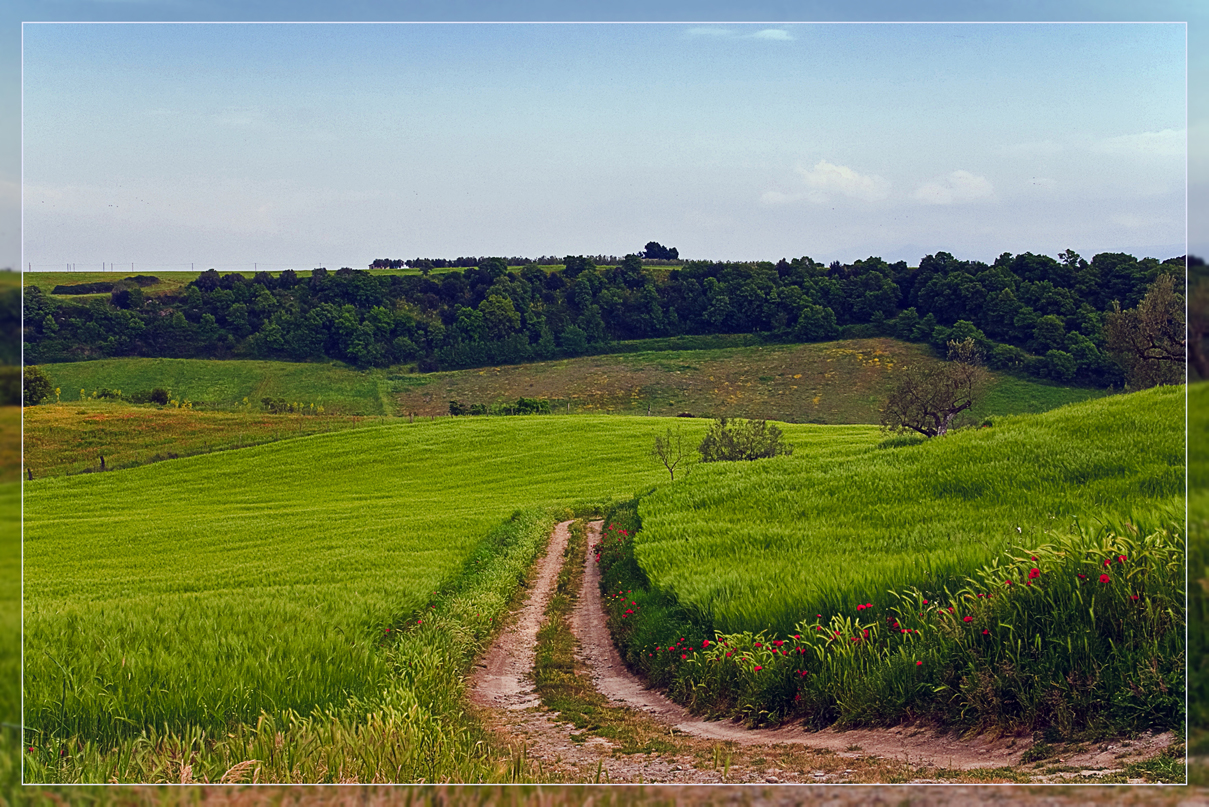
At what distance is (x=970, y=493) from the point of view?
1173 centimetres

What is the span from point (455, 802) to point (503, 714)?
591cm

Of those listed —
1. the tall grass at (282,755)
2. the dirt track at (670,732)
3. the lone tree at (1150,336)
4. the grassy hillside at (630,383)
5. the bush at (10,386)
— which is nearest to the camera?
the tall grass at (282,755)

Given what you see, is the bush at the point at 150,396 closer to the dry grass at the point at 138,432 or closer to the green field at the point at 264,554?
A: the dry grass at the point at 138,432

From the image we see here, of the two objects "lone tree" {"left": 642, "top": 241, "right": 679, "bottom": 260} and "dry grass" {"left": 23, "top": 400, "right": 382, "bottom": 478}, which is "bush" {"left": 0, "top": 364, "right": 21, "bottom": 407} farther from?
"dry grass" {"left": 23, "top": 400, "right": 382, "bottom": 478}

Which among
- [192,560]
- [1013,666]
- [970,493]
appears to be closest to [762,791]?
[1013,666]

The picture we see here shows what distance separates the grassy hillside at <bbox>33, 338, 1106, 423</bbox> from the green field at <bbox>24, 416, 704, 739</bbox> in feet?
10.5

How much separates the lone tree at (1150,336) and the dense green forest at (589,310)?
249mm

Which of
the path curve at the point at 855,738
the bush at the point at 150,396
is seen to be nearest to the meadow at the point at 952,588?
the path curve at the point at 855,738

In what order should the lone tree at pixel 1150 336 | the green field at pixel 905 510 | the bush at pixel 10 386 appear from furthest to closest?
the lone tree at pixel 1150 336, the green field at pixel 905 510, the bush at pixel 10 386

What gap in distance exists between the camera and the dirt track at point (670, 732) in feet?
10.8

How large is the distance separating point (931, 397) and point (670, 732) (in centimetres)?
2008

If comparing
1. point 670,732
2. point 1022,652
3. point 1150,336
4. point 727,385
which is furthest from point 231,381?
point 1022,652

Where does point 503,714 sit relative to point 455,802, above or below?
below

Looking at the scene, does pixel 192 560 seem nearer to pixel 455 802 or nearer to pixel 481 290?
pixel 481 290
